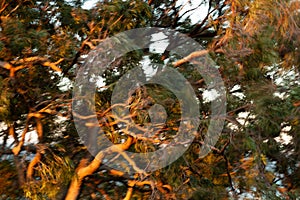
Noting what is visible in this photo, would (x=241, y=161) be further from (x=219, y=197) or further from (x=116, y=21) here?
(x=116, y=21)

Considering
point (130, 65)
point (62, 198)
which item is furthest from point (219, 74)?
point (62, 198)

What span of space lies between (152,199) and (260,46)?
2206mm

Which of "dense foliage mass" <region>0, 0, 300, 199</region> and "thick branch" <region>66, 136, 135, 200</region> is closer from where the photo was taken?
"dense foliage mass" <region>0, 0, 300, 199</region>

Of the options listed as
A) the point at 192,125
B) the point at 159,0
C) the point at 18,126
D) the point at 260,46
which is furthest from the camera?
the point at 159,0

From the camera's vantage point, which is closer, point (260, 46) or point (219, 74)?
point (260, 46)

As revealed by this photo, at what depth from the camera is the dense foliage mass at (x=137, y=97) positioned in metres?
5.30

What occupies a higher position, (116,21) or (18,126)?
(116,21)

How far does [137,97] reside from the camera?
17.1 ft

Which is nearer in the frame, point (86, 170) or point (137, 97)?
point (137, 97)

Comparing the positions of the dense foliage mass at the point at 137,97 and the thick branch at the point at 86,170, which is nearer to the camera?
the dense foliage mass at the point at 137,97

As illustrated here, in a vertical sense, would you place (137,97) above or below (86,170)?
above

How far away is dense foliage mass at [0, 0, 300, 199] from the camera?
5305 mm

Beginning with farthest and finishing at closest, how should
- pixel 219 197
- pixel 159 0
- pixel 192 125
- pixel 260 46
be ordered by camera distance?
1. pixel 159 0
2. pixel 219 197
3. pixel 192 125
4. pixel 260 46

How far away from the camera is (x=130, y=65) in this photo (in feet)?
17.9
